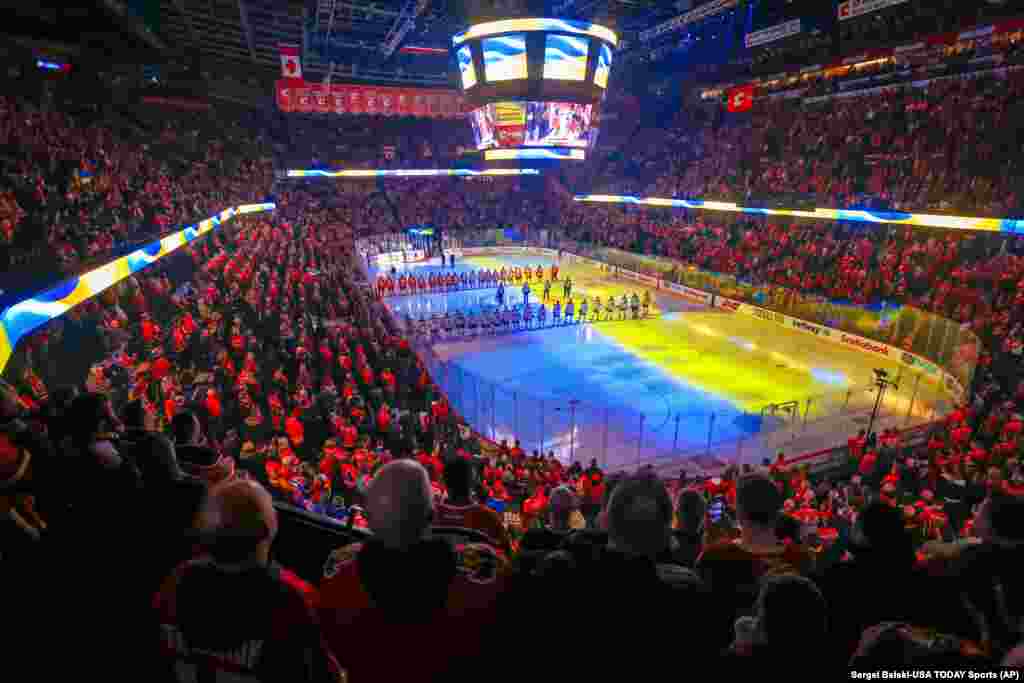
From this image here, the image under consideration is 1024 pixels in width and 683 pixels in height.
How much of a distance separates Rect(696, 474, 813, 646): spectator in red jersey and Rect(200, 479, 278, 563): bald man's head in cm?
196

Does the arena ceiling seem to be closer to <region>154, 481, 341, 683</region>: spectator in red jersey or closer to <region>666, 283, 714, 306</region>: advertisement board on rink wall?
<region>666, 283, 714, 306</region>: advertisement board on rink wall

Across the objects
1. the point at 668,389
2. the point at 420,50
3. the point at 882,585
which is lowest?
the point at 668,389

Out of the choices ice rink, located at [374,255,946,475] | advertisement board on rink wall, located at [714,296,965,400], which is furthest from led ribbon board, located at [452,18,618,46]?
advertisement board on rink wall, located at [714,296,965,400]

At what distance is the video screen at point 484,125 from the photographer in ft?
61.7

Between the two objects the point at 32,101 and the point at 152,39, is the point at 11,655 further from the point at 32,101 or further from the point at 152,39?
the point at 152,39

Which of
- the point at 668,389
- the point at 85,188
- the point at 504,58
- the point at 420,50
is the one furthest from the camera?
the point at 420,50

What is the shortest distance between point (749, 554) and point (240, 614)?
2.23 metres

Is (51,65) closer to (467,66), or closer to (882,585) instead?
(467,66)

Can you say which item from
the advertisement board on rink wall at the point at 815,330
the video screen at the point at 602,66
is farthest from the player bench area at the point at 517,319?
the video screen at the point at 602,66

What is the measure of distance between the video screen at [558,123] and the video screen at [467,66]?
197 centimetres

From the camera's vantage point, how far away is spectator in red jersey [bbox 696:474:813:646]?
2625 mm

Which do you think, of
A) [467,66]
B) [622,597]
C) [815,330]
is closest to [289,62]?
[467,66]

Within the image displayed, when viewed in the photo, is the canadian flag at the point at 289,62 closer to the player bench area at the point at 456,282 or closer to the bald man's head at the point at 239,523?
the player bench area at the point at 456,282

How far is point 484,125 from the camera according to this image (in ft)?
64.3
